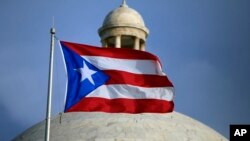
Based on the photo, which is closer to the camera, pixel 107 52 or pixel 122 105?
pixel 122 105

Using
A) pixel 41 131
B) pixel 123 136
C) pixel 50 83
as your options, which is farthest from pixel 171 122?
pixel 50 83

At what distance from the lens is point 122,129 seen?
138 ft

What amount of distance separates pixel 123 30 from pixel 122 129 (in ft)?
34.1

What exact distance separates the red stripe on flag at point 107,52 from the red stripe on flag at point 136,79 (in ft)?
2.26

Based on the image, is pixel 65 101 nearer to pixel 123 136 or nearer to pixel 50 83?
pixel 50 83

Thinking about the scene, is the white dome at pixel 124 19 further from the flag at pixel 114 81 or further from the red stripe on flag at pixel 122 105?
the red stripe on flag at pixel 122 105

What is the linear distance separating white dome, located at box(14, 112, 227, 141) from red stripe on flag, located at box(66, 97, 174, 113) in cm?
1285

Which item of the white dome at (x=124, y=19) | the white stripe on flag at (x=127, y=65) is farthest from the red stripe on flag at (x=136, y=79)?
the white dome at (x=124, y=19)

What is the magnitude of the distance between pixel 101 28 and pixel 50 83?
1018 inches

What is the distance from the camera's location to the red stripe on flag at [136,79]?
2814 centimetres

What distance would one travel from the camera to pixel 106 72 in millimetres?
28266

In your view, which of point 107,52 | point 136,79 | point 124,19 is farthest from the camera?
point 124,19

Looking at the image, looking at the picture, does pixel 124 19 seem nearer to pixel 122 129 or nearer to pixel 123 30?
pixel 123 30

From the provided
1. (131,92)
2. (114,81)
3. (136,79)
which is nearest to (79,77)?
(114,81)
